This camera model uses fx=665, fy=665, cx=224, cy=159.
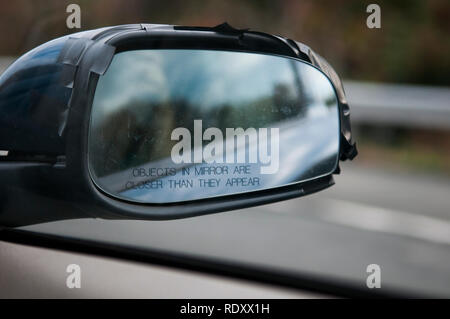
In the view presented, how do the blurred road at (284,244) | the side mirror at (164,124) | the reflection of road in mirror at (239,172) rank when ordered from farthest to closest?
1. the blurred road at (284,244)
2. the reflection of road in mirror at (239,172)
3. the side mirror at (164,124)

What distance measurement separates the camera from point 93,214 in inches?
52.5

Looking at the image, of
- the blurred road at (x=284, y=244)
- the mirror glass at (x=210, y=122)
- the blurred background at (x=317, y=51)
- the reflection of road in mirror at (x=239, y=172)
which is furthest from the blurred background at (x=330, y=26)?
the blurred road at (x=284, y=244)

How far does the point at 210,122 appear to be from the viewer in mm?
1616

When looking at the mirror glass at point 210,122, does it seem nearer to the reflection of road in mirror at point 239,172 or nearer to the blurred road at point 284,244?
the reflection of road in mirror at point 239,172

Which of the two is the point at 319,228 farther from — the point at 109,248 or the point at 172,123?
the point at 172,123

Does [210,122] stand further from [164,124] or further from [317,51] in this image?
[317,51]

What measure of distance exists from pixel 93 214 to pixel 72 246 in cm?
71

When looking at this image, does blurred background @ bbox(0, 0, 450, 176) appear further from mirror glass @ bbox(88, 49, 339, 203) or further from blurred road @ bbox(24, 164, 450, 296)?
blurred road @ bbox(24, 164, 450, 296)

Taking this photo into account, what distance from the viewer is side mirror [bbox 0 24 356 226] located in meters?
1.27

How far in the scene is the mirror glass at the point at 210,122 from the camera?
1.48 meters

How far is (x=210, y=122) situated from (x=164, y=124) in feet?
0.39

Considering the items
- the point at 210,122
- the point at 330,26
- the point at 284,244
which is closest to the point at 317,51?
the point at 210,122

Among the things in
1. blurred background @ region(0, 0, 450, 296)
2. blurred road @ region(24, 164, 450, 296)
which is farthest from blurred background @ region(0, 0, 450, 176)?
blurred road @ region(24, 164, 450, 296)

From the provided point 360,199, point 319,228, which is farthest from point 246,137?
point 360,199
